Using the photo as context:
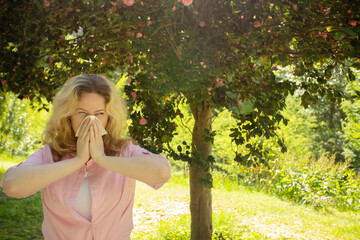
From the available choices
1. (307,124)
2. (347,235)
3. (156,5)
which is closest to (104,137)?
(156,5)

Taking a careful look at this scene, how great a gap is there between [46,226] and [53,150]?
12.9 inches

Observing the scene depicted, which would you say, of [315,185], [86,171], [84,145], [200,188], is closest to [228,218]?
[200,188]

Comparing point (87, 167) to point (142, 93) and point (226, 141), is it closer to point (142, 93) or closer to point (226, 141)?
point (142, 93)

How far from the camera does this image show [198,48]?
8.42ft

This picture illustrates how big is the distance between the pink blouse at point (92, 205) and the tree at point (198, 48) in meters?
1.17

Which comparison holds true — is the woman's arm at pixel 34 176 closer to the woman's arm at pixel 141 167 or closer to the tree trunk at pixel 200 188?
the woman's arm at pixel 141 167

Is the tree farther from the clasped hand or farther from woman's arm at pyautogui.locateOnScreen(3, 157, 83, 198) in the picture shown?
woman's arm at pyautogui.locateOnScreen(3, 157, 83, 198)

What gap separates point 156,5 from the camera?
252 cm

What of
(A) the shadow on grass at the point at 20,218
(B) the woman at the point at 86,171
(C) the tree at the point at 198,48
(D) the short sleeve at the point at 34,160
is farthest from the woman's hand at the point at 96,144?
(A) the shadow on grass at the point at 20,218

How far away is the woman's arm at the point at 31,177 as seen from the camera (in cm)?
134

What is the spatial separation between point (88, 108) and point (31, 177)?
1.20 ft

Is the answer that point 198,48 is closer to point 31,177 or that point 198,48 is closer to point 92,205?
point 92,205

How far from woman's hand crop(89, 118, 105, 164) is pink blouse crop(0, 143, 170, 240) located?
0.64 ft

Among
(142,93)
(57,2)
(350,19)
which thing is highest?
(57,2)
